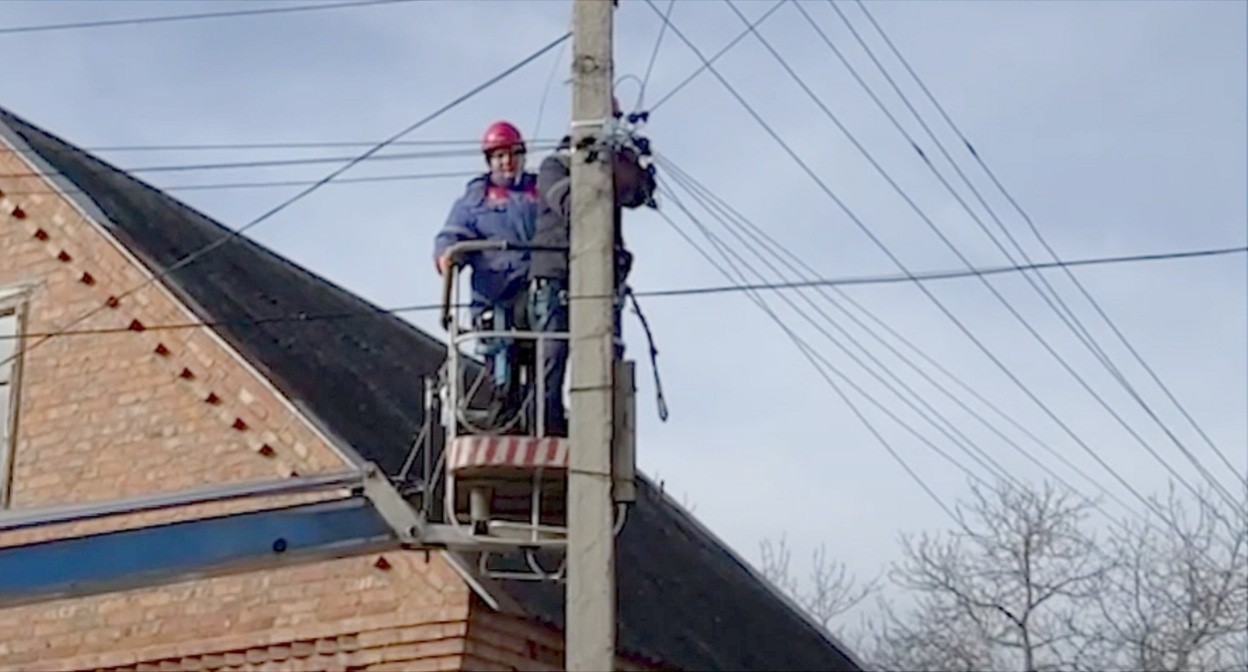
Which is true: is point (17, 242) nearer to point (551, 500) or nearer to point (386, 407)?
point (386, 407)

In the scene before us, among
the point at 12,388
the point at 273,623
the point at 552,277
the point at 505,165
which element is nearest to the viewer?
the point at 552,277

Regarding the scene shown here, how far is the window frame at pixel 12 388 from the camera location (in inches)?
530

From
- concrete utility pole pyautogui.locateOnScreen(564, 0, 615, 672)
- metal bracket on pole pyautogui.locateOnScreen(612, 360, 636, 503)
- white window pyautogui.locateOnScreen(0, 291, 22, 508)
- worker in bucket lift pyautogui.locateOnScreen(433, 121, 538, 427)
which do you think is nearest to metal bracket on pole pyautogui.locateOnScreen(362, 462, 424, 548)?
worker in bucket lift pyautogui.locateOnScreen(433, 121, 538, 427)

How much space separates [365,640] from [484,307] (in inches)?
99.5

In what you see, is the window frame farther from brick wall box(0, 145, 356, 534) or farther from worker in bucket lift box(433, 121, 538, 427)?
worker in bucket lift box(433, 121, 538, 427)

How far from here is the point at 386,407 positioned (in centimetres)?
1458

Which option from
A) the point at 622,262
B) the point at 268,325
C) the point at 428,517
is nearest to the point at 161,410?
the point at 268,325

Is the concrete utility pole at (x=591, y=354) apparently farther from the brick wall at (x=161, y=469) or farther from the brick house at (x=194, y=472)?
the brick wall at (x=161, y=469)

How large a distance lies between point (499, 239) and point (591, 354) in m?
2.06

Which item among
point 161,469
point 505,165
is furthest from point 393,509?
point 161,469

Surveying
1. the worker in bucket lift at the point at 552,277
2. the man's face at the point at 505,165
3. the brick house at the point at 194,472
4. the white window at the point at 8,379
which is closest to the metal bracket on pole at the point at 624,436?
the worker in bucket lift at the point at 552,277

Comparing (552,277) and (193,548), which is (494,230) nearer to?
(552,277)

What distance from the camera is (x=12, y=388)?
45.3 ft

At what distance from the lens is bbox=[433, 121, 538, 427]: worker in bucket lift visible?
10312 mm
